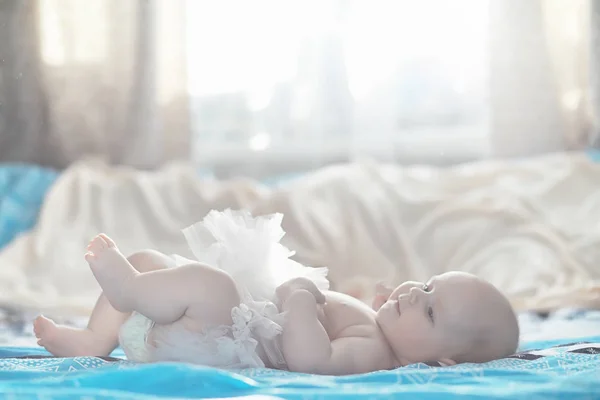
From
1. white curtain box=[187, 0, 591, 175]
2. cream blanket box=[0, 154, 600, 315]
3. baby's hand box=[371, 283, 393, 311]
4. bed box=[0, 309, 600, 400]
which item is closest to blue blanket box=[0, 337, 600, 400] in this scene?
bed box=[0, 309, 600, 400]

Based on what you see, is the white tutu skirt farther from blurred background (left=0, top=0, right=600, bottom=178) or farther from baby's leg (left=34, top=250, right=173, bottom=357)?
blurred background (left=0, top=0, right=600, bottom=178)

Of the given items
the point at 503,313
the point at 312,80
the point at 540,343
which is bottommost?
the point at 540,343

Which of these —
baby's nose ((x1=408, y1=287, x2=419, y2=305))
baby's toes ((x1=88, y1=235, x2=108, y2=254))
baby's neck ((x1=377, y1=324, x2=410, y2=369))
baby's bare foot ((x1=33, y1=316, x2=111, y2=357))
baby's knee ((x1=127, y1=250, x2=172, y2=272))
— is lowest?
baby's neck ((x1=377, y1=324, x2=410, y2=369))

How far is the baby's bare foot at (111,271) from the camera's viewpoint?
0.97 meters

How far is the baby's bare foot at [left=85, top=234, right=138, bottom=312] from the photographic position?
0.97m

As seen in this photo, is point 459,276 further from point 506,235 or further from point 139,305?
point 506,235

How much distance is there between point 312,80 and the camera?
2605 millimetres

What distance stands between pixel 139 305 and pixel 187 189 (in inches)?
49.2

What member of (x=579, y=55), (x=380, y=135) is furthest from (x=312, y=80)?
(x=579, y=55)

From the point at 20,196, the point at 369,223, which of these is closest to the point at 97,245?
the point at 369,223

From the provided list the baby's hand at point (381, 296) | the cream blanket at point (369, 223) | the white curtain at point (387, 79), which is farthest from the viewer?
the white curtain at point (387, 79)

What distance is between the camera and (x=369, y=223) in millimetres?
2021

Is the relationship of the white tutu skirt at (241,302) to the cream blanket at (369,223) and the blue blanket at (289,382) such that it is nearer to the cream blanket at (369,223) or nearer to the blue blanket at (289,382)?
the blue blanket at (289,382)

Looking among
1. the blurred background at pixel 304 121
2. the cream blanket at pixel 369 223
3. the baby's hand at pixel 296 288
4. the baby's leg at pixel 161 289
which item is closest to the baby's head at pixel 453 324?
the baby's hand at pixel 296 288
